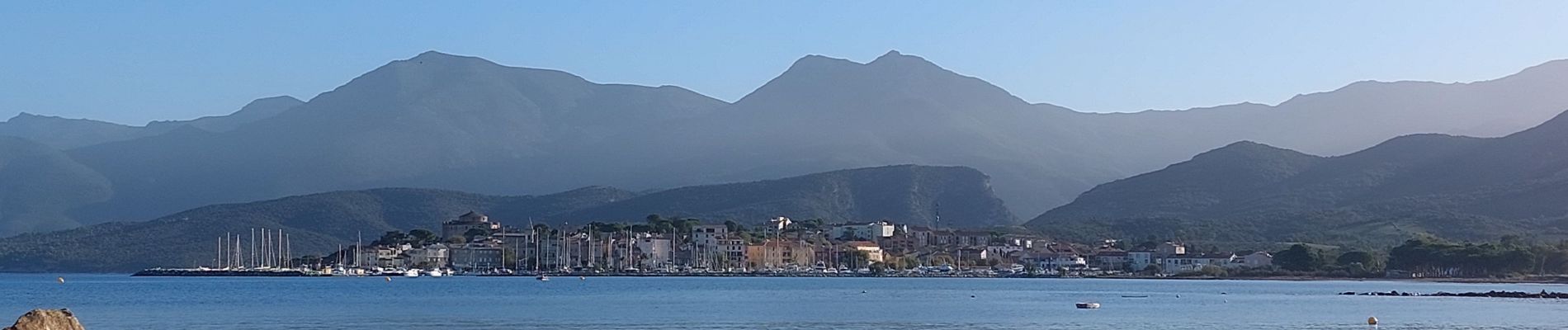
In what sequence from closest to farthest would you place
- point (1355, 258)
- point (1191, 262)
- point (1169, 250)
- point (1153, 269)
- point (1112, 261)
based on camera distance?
point (1355, 258), point (1153, 269), point (1191, 262), point (1169, 250), point (1112, 261)

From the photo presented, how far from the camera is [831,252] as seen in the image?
14725 cm

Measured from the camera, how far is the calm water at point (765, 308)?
2035 inches

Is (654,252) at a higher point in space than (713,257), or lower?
higher

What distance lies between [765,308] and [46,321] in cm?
4431

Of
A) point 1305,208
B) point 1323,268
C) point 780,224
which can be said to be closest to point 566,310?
point 1323,268

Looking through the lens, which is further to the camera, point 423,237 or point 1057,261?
point 423,237

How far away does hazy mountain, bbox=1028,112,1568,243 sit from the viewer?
493 feet

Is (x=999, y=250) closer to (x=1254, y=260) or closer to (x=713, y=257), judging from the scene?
(x=713, y=257)

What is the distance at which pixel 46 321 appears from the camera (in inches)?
816

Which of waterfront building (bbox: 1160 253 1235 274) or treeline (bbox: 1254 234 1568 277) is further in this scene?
waterfront building (bbox: 1160 253 1235 274)

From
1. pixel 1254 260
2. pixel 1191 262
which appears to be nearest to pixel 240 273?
pixel 1191 262

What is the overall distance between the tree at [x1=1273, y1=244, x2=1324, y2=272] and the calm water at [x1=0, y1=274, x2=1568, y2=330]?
20.7 meters

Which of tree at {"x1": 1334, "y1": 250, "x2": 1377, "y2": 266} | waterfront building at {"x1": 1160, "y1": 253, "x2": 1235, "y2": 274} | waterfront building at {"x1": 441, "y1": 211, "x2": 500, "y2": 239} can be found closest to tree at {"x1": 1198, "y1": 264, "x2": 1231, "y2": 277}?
waterfront building at {"x1": 1160, "y1": 253, "x2": 1235, "y2": 274}

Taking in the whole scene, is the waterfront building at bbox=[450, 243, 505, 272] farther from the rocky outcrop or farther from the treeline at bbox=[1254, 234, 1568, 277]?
the rocky outcrop
